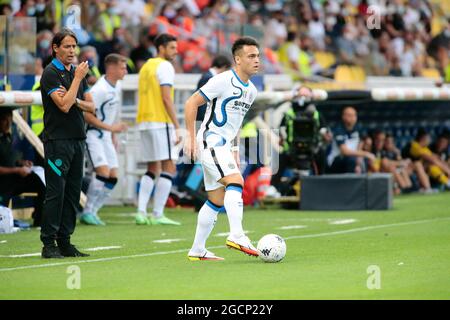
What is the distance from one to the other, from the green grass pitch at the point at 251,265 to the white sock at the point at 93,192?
0.39 meters

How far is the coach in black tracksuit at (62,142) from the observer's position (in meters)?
11.2

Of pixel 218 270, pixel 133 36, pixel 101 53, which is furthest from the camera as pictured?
pixel 133 36

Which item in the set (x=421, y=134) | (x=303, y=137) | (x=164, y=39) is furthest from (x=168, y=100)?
(x=421, y=134)

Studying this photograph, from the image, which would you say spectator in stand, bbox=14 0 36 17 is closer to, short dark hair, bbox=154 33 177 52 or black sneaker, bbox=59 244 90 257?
short dark hair, bbox=154 33 177 52

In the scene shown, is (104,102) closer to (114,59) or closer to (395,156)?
(114,59)

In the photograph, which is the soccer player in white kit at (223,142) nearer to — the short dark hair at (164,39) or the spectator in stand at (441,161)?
the short dark hair at (164,39)

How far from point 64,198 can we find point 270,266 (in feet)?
7.43

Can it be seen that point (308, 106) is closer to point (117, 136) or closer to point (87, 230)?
point (117, 136)

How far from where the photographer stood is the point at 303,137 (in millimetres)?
18547

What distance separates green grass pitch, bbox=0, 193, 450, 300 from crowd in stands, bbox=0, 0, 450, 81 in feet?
18.5

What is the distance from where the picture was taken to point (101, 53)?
2092 centimetres

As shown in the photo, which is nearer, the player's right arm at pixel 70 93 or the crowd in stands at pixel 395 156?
the player's right arm at pixel 70 93

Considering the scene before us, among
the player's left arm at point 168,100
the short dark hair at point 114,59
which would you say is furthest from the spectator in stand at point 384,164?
the short dark hair at point 114,59
